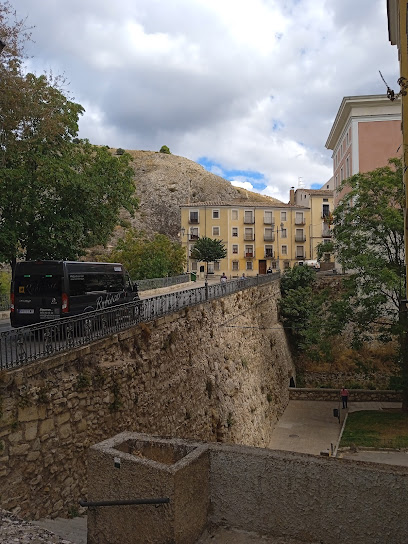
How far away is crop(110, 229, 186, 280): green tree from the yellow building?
1318cm

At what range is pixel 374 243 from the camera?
Result: 66.9ft

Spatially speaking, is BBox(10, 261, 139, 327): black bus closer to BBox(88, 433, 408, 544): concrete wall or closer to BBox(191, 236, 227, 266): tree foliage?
BBox(88, 433, 408, 544): concrete wall

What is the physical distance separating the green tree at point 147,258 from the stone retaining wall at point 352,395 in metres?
16.8

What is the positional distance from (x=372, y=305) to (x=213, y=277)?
35.2 meters

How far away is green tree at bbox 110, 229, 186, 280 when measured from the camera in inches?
1515

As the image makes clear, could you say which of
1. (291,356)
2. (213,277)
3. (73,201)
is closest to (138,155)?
(213,277)

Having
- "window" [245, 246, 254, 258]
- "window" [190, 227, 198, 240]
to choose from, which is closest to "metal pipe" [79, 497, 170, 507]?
"window" [190, 227, 198, 240]

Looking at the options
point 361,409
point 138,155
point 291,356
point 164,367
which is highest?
point 138,155

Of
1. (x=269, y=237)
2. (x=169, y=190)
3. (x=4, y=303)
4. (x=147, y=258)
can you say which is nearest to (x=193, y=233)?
(x=269, y=237)

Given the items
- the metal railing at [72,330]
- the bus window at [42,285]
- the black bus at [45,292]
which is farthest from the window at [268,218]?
the bus window at [42,285]

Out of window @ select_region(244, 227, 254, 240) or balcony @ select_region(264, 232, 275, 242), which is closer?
window @ select_region(244, 227, 254, 240)

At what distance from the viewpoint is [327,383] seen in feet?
94.6

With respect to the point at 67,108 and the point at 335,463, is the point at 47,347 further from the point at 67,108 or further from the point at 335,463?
the point at 67,108

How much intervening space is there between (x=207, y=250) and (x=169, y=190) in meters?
41.5
